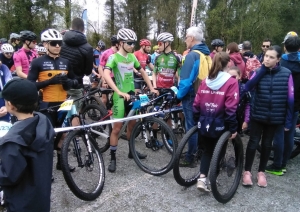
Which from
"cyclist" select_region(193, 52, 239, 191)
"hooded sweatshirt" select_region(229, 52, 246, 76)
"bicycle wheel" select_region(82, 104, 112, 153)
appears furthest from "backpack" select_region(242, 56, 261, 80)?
"bicycle wheel" select_region(82, 104, 112, 153)

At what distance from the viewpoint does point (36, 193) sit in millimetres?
2012

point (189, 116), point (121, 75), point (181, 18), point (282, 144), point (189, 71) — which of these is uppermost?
point (181, 18)

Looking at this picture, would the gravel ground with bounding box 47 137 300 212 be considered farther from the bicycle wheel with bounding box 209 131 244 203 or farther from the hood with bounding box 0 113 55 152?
the hood with bounding box 0 113 55 152

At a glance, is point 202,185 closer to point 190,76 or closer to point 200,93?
point 200,93

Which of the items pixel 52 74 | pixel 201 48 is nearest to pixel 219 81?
pixel 201 48

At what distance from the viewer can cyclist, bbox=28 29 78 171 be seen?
345 centimetres

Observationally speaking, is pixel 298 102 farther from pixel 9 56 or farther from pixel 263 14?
pixel 263 14

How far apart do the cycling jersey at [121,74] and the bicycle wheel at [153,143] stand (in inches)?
15.3

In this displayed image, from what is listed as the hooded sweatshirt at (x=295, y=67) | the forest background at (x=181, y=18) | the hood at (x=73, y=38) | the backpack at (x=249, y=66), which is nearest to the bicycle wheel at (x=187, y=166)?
the hooded sweatshirt at (x=295, y=67)

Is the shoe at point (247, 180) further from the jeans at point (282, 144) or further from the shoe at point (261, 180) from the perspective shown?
the jeans at point (282, 144)

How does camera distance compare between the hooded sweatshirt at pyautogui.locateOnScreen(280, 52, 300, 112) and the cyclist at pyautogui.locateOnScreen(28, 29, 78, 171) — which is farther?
the hooded sweatshirt at pyautogui.locateOnScreen(280, 52, 300, 112)

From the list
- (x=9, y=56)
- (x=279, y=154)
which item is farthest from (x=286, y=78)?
(x=9, y=56)

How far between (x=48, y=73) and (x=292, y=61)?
11.6 ft

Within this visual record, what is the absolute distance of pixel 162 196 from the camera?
11.4 ft
